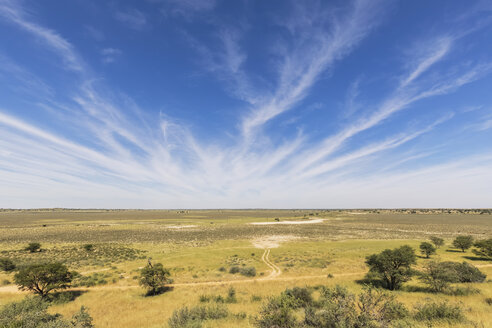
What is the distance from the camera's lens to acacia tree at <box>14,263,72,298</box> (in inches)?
781

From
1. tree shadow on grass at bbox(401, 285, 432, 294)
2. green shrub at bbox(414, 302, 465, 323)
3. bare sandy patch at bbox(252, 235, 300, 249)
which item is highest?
green shrub at bbox(414, 302, 465, 323)

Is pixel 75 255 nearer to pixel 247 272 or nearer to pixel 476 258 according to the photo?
pixel 247 272

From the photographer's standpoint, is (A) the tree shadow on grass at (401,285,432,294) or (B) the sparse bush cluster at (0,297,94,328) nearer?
(B) the sparse bush cluster at (0,297,94,328)

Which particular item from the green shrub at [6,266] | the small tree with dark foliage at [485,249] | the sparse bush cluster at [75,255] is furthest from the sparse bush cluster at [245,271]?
the small tree with dark foliage at [485,249]

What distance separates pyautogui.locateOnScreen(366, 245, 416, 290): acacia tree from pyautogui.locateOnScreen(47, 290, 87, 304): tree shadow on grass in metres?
31.2

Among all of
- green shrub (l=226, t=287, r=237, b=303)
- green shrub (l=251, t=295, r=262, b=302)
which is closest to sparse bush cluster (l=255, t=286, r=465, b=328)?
green shrub (l=251, t=295, r=262, b=302)

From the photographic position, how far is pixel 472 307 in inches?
512

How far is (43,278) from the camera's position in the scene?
20562 millimetres

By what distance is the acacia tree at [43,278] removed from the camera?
19.8 metres

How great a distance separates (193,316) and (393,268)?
20.9 meters

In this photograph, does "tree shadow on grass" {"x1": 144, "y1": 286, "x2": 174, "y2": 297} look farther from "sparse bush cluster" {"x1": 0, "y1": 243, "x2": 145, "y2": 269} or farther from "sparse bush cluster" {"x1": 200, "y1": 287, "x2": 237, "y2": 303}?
"sparse bush cluster" {"x1": 0, "y1": 243, "x2": 145, "y2": 269}

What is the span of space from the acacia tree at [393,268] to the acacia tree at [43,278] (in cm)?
3267

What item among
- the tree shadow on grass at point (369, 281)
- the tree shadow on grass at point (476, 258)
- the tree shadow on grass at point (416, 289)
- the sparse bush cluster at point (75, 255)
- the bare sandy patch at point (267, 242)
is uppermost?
the tree shadow on grass at point (416, 289)

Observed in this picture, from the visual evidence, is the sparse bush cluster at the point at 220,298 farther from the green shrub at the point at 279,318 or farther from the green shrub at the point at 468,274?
the green shrub at the point at 468,274
